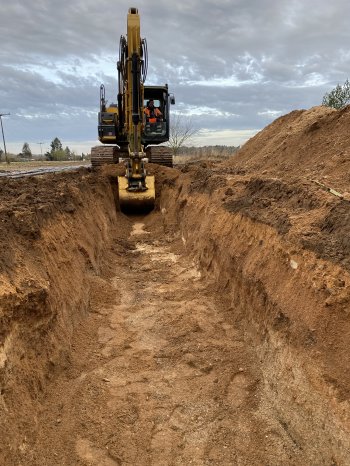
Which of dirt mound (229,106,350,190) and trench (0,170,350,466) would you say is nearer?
trench (0,170,350,466)

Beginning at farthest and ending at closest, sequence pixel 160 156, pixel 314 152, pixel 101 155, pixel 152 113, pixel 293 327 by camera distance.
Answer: pixel 160 156, pixel 152 113, pixel 101 155, pixel 314 152, pixel 293 327

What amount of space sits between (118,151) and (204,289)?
34.1 ft

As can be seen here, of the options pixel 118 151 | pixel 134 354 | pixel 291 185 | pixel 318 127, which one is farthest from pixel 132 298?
pixel 118 151

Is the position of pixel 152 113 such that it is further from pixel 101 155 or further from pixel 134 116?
pixel 134 116

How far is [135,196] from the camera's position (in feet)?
41.9

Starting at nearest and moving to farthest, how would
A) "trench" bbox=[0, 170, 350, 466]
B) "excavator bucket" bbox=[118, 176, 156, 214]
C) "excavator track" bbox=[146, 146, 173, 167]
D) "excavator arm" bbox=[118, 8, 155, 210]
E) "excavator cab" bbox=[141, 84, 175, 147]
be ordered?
"trench" bbox=[0, 170, 350, 466] < "excavator arm" bbox=[118, 8, 155, 210] < "excavator bucket" bbox=[118, 176, 156, 214] < "excavator cab" bbox=[141, 84, 175, 147] < "excavator track" bbox=[146, 146, 173, 167]

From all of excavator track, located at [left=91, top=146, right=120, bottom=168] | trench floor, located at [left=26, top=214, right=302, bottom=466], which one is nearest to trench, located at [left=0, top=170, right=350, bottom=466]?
trench floor, located at [left=26, top=214, right=302, bottom=466]

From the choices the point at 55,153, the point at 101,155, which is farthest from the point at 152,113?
the point at 55,153

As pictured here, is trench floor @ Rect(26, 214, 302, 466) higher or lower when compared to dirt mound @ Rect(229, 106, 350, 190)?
lower

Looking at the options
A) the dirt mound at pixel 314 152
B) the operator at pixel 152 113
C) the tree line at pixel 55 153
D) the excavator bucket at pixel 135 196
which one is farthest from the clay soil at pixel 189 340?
the tree line at pixel 55 153

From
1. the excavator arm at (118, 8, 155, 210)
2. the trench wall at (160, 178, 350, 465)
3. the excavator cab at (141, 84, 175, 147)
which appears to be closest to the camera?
the trench wall at (160, 178, 350, 465)

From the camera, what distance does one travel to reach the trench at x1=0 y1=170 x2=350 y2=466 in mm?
3584

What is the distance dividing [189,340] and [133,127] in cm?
834

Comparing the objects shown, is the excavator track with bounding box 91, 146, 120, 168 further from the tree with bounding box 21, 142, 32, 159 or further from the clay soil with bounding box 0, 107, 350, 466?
the tree with bounding box 21, 142, 32, 159
